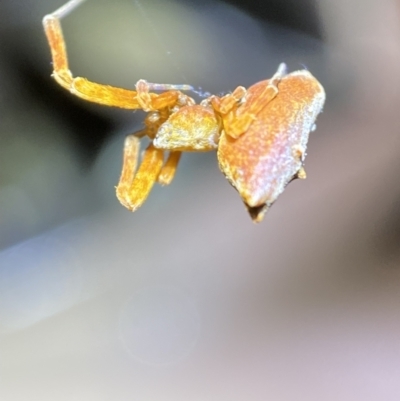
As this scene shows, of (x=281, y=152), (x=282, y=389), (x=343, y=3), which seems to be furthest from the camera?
(x=343, y=3)

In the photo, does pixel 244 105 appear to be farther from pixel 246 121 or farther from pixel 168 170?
pixel 168 170

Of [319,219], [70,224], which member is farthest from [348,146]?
[70,224]

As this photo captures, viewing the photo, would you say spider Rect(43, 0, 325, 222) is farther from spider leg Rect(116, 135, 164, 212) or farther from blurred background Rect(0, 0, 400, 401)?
blurred background Rect(0, 0, 400, 401)

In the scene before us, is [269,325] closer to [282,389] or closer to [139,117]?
[282,389]

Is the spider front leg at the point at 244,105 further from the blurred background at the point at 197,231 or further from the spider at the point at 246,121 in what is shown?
the blurred background at the point at 197,231

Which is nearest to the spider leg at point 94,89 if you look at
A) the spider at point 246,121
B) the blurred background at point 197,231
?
the spider at point 246,121

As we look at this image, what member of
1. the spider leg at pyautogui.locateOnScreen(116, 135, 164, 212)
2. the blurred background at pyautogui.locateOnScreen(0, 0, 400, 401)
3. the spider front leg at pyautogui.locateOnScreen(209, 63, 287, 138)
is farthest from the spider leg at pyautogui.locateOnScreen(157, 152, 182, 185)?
the blurred background at pyautogui.locateOnScreen(0, 0, 400, 401)
